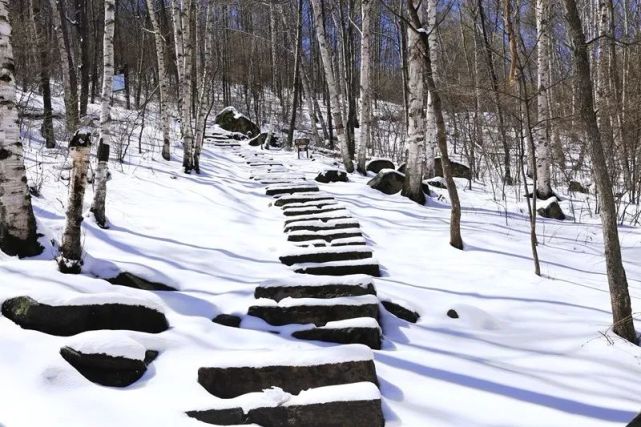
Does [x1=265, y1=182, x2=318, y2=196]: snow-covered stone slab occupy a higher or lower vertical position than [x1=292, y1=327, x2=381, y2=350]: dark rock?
higher

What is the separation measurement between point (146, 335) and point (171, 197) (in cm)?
507

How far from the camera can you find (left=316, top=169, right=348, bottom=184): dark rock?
10.5 m

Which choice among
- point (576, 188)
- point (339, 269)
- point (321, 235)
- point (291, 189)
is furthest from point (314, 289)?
point (576, 188)

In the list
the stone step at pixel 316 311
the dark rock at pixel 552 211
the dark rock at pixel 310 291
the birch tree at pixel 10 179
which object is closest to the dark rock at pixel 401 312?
the dark rock at pixel 310 291

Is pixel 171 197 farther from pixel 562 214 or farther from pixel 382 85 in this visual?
pixel 382 85

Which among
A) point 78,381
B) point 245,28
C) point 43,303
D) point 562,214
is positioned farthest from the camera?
point 245,28

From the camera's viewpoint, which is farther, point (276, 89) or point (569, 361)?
point (276, 89)

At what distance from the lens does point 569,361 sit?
3461mm

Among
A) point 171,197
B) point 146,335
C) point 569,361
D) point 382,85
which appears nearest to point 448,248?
point 569,361

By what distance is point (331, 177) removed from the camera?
413 inches

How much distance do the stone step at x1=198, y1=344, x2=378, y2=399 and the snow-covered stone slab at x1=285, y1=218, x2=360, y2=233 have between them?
3631mm

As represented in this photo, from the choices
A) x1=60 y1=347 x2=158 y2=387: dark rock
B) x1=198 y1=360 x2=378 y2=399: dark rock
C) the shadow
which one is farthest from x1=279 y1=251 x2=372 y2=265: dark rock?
x1=60 y1=347 x2=158 y2=387: dark rock

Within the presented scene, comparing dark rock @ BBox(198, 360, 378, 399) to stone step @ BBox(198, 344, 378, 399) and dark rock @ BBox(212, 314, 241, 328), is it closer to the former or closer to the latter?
stone step @ BBox(198, 344, 378, 399)

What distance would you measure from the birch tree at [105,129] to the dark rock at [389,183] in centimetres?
535
